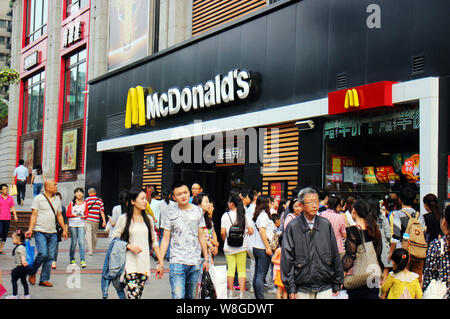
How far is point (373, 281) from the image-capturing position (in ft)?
21.2

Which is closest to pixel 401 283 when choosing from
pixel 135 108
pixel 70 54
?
pixel 135 108

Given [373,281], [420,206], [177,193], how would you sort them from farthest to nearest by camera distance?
[420,206]
[177,193]
[373,281]

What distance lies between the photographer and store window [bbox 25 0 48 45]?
3434 cm

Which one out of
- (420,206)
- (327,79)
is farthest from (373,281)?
(327,79)

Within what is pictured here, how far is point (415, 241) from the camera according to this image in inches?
311

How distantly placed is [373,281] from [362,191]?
6082 mm

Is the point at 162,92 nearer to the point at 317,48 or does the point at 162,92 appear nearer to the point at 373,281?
the point at 317,48

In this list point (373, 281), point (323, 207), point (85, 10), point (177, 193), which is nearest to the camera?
point (373, 281)

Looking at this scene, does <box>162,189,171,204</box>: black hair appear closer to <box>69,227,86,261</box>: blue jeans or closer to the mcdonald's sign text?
<box>69,227,86,261</box>: blue jeans

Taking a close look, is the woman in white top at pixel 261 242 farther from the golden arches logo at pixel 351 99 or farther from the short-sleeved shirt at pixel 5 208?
the short-sleeved shirt at pixel 5 208

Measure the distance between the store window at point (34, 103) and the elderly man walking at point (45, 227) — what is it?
81.1ft

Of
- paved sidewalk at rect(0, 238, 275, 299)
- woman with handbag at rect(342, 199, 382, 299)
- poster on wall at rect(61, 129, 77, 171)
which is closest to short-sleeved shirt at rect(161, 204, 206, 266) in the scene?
paved sidewalk at rect(0, 238, 275, 299)

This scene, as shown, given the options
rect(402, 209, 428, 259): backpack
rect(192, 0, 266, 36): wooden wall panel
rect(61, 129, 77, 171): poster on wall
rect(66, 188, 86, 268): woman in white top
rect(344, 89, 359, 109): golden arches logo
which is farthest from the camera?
rect(61, 129, 77, 171): poster on wall

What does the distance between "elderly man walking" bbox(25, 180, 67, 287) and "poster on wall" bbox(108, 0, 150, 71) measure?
12.1m
